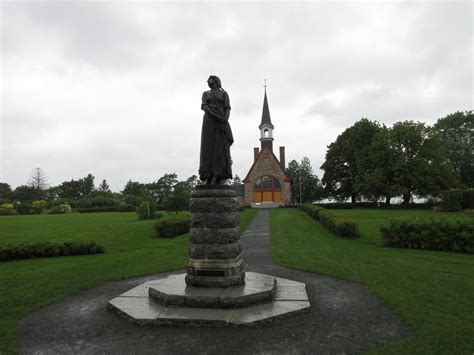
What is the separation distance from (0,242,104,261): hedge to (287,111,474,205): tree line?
32.8 meters

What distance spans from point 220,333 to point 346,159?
46728 millimetres

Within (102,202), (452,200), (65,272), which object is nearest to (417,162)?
(452,200)

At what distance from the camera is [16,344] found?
451 cm

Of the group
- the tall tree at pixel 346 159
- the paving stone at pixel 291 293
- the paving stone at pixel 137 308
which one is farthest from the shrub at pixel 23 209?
the paving stone at pixel 291 293

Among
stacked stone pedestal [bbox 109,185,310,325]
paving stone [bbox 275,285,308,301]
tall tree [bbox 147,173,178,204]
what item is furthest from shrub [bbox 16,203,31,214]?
paving stone [bbox 275,285,308,301]

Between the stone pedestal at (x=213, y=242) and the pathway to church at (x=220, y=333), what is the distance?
1.38 meters

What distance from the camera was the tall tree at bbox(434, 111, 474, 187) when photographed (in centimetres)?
4619

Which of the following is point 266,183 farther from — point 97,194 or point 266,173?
point 97,194

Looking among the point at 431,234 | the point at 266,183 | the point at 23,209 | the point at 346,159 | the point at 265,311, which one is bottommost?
the point at 265,311

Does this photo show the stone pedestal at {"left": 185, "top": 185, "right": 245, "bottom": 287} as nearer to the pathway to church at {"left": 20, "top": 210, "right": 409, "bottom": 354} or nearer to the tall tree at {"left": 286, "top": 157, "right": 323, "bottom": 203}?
the pathway to church at {"left": 20, "top": 210, "right": 409, "bottom": 354}

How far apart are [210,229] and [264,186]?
43.4 metres

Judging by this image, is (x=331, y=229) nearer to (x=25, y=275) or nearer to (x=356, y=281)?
(x=356, y=281)

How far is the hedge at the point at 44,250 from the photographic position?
38.3 feet

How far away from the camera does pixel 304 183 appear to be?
2635 inches
